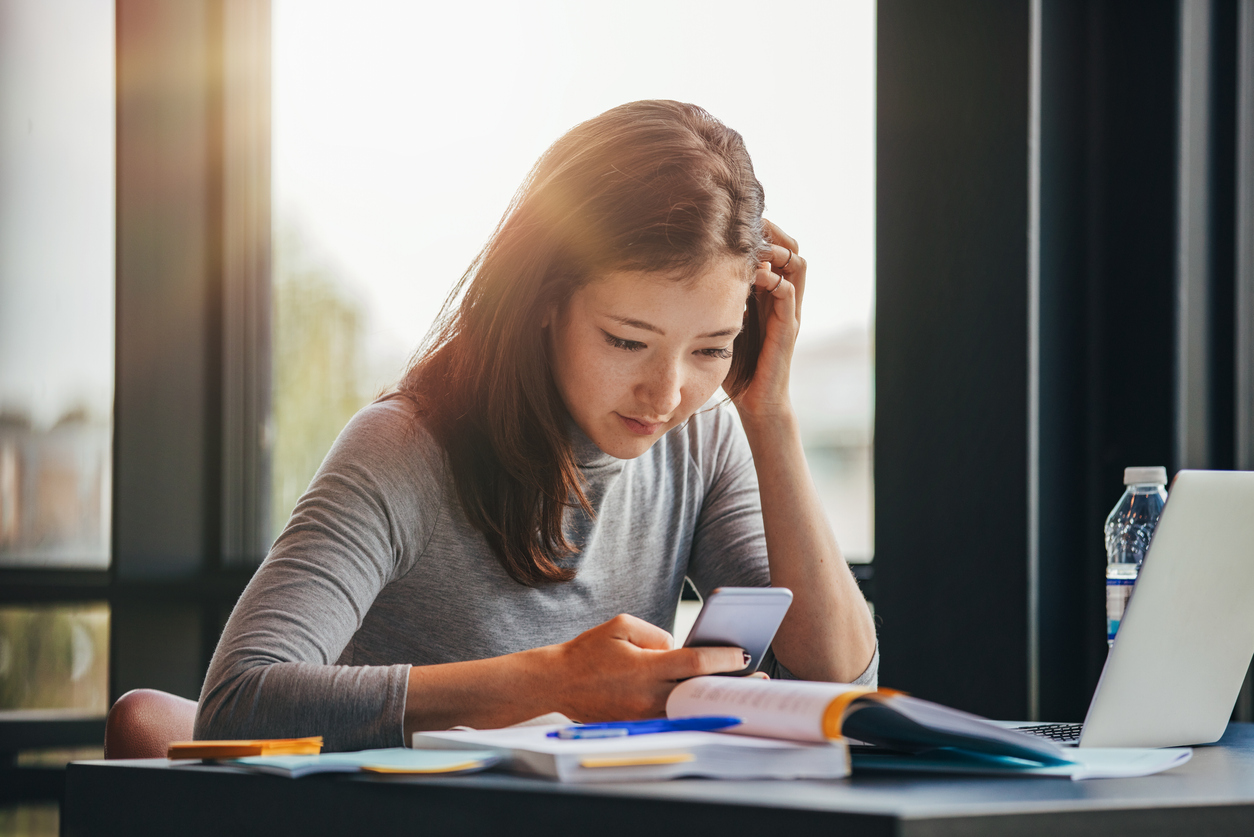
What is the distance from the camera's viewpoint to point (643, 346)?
117 centimetres

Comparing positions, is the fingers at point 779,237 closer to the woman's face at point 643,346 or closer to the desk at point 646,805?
the woman's face at point 643,346

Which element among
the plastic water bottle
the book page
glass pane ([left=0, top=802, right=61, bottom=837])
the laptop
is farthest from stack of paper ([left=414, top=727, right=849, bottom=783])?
glass pane ([left=0, top=802, right=61, bottom=837])

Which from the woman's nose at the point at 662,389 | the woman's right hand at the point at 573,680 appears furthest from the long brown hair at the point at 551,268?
the woman's right hand at the point at 573,680

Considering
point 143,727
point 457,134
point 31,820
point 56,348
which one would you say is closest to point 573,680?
point 143,727

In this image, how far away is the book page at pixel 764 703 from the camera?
2.21 feet

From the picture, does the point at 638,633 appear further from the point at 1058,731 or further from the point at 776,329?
the point at 776,329

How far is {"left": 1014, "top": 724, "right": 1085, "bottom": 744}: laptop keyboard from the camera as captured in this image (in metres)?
0.92

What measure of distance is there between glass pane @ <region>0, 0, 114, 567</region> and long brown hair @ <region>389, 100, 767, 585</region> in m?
1.91

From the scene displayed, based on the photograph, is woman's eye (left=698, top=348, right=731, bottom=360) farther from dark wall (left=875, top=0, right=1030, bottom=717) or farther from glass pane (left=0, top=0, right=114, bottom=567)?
glass pane (left=0, top=0, right=114, bottom=567)

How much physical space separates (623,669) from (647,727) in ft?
0.50

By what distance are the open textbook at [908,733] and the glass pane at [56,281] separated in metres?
2.52

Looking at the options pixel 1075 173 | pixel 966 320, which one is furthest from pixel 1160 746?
pixel 1075 173

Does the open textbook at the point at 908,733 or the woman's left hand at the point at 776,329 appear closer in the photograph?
the open textbook at the point at 908,733

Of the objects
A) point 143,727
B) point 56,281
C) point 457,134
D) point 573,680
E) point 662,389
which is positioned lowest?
point 143,727
